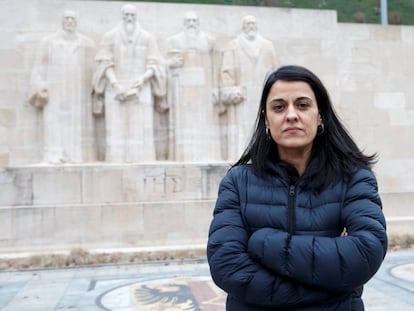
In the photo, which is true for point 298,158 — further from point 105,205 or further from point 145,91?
point 145,91

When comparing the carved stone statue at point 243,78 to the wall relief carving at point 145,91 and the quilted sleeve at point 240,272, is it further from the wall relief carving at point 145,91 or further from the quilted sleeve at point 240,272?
the quilted sleeve at point 240,272

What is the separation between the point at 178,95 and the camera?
10633 mm

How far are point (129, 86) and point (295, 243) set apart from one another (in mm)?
8988

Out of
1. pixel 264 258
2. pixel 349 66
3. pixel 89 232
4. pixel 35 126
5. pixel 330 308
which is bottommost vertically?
pixel 89 232

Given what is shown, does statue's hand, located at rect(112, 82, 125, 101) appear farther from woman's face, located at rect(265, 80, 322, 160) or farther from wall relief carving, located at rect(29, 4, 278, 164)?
woman's face, located at rect(265, 80, 322, 160)

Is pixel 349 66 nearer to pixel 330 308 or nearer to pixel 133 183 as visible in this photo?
pixel 133 183

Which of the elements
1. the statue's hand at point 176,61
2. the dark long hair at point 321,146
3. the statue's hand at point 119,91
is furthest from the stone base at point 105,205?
the dark long hair at point 321,146

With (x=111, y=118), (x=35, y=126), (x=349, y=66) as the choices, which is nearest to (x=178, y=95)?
(x=111, y=118)

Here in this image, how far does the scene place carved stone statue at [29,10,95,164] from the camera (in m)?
10.1

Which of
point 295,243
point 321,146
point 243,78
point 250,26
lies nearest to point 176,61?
point 243,78

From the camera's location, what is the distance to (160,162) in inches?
396

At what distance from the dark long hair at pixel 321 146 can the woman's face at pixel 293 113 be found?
0.03 metres

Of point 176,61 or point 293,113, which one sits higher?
point 176,61

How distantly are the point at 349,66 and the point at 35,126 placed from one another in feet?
25.9
